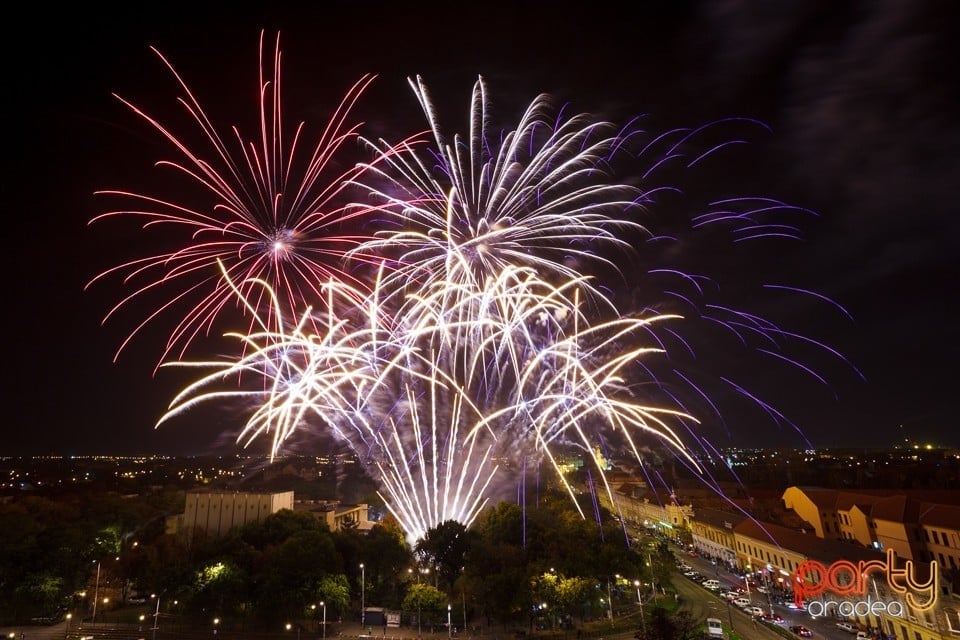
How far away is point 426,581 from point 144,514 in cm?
3215

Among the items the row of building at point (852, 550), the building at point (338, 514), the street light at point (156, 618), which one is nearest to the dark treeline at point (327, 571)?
the street light at point (156, 618)

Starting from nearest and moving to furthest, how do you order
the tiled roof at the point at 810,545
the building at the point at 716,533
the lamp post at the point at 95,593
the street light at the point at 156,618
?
the street light at the point at 156,618
the lamp post at the point at 95,593
the tiled roof at the point at 810,545
the building at the point at 716,533

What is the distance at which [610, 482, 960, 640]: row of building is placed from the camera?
27.3m

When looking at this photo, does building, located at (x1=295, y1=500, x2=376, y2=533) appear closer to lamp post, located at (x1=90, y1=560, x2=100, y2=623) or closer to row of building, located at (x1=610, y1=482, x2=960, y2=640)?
lamp post, located at (x1=90, y1=560, x2=100, y2=623)

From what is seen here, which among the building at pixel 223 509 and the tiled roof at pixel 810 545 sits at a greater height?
the building at pixel 223 509

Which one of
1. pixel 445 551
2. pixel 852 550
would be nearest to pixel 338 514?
pixel 445 551

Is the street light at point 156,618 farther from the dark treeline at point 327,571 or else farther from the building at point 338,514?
the building at point 338,514

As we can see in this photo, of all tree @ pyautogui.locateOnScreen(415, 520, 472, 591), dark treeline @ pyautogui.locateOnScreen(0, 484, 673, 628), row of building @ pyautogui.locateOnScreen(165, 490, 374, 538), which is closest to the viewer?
dark treeline @ pyautogui.locateOnScreen(0, 484, 673, 628)

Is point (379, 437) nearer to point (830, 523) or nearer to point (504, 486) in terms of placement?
point (504, 486)

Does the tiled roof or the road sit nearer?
the road

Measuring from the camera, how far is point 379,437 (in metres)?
37.8

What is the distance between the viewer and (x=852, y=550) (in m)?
37.4

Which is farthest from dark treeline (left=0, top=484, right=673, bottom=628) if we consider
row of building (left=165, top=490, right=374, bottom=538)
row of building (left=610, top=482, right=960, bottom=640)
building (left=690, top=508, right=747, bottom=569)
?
building (left=690, top=508, right=747, bottom=569)

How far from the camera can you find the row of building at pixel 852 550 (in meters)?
27.3
